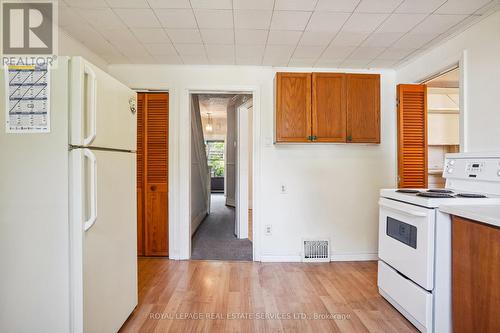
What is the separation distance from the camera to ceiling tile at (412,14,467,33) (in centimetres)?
214

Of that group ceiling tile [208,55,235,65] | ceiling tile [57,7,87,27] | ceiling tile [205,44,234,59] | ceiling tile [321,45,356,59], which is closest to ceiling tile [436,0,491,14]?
ceiling tile [321,45,356,59]

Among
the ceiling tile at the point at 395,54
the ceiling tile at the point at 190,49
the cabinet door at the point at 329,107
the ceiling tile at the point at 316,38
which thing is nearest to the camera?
the ceiling tile at the point at 316,38

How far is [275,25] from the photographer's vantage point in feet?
7.43

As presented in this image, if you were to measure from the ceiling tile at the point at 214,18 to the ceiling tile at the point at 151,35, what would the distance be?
42 centimetres

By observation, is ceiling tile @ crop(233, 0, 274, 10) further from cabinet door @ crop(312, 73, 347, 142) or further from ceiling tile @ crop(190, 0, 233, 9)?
cabinet door @ crop(312, 73, 347, 142)

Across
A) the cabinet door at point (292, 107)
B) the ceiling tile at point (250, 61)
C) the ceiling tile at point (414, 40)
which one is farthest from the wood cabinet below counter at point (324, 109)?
the ceiling tile at point (414, 40)

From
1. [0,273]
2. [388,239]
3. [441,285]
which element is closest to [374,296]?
[388,239]

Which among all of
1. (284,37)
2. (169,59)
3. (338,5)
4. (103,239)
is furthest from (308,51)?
(103,239)

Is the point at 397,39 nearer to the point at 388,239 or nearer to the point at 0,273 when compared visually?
the point at 388,239

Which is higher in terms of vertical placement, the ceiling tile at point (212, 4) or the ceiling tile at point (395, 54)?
the ceiling tile at point (395, 54)

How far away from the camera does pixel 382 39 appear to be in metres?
2.54

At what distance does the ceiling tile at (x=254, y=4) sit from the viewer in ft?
6.36

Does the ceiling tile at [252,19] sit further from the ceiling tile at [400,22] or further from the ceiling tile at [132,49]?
the ceiling tile at [132,49]

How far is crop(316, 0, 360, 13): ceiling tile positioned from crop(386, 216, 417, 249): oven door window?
170 centimetres
